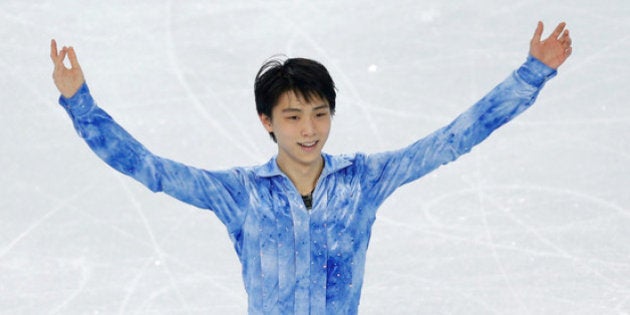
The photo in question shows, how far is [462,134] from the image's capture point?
12.1ft

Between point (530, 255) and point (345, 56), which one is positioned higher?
point (345, 56)

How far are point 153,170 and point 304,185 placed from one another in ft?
1.59

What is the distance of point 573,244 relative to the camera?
19.7 ft

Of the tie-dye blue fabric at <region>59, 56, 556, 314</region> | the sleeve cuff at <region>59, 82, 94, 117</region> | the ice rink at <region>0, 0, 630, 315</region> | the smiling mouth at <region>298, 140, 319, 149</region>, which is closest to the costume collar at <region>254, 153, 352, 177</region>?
the tie-dye blue fabric at <region>59, 56, 556, 314</region>

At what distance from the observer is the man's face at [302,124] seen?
370 cm

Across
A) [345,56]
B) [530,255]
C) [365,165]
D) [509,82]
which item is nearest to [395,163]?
[365,165]

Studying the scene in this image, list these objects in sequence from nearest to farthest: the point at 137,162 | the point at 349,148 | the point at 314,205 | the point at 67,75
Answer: the point at 67,75 < the point at 137,162 < the point at 314,205 < the point at 349,148

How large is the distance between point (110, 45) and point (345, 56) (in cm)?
160

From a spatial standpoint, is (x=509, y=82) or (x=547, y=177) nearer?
(x=509, y=82)

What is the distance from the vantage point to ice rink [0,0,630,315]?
19.1ft

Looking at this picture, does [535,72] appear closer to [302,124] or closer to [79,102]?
[302,124]

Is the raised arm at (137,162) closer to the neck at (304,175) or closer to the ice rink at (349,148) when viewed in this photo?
the neck at (304,175)

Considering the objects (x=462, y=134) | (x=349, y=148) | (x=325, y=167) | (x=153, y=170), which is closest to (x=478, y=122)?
(x=462, y=134)

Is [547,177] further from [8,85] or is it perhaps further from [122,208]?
[8,85]
